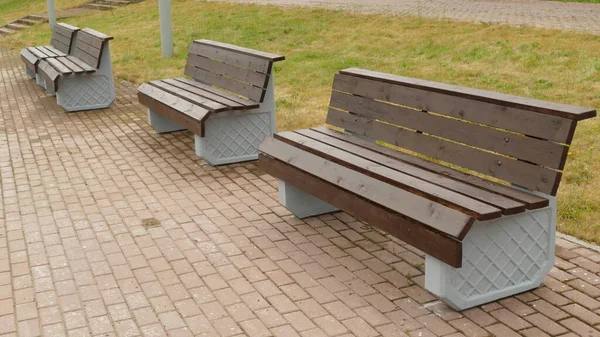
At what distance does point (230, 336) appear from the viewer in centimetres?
395

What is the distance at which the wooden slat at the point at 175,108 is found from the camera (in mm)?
6777

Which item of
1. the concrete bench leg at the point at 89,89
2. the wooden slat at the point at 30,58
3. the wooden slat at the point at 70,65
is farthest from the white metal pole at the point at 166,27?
the concrete bench leg at the point at 89,89

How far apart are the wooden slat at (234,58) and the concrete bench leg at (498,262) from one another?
124 inches

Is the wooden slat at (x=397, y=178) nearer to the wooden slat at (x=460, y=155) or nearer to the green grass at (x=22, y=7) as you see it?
the wooden slat at (x=460, y=155)

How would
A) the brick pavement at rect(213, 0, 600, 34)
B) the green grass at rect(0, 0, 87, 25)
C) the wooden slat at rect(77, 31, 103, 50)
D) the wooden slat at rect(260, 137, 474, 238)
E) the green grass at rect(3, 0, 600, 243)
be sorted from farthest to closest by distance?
1. the green grass at rect(0, 0, 87, 25)
2. the brick pavement at rect(213, 0, 600, 34)
3. the wooden slat at rect(77, 31, 103, 50)
4. the green grass at rect(3, 0, 600, 243)
5. the wooden slat at rect(260, 137, 474, 238)

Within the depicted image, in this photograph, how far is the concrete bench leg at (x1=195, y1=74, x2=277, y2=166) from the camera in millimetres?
7027

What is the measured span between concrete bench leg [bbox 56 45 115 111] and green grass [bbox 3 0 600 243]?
2.02 m

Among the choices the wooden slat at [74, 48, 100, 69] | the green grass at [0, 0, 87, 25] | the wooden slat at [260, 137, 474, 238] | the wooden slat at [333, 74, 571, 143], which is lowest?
the green grass at [0, 0, 87, 25]

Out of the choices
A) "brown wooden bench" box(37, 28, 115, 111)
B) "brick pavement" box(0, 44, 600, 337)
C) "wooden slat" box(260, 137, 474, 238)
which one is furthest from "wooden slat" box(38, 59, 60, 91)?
"wooden slat" box(260, 137, 474, 238)

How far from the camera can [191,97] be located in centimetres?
745

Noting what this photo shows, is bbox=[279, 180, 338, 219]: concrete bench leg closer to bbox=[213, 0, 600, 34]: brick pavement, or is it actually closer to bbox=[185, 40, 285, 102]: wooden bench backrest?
bbox=[185, 40, 285, 102]: wooden bench backrest

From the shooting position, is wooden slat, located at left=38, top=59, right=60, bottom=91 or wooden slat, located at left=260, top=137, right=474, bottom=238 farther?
wooden slat, located at left=38, top=59, right=60, bottom=91

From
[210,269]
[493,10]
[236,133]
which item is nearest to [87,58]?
[236,133]

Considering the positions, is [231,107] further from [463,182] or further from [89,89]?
[89,89]
